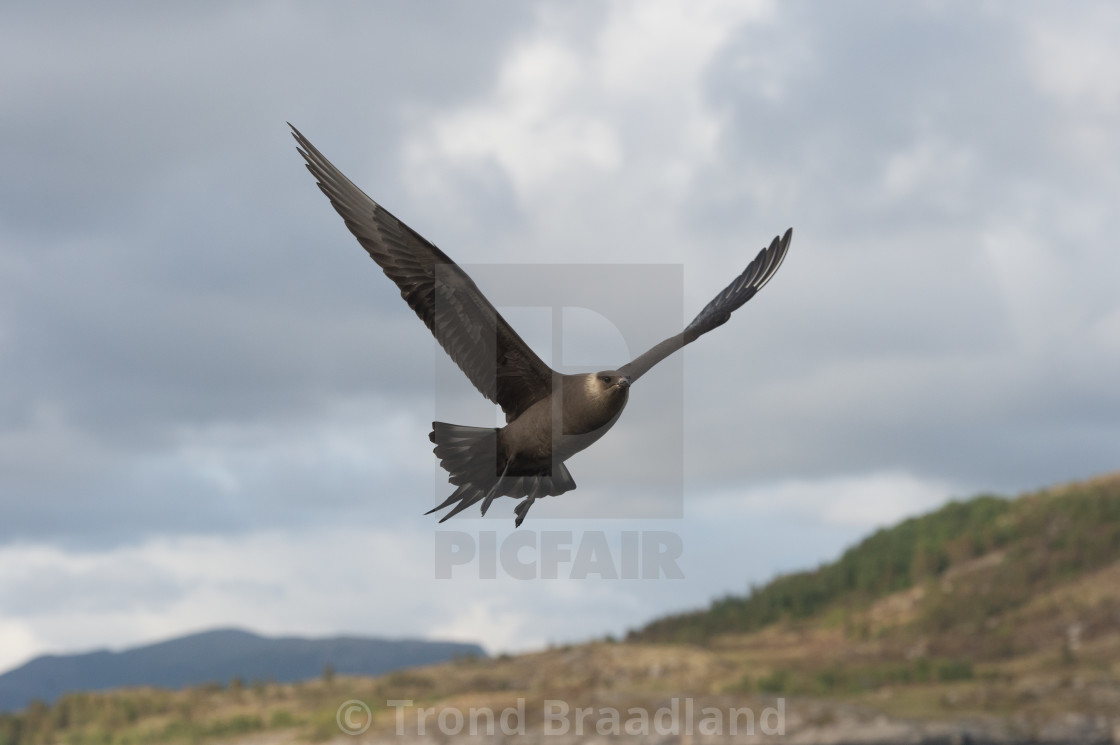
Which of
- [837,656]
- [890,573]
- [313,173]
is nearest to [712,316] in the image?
[313,173]

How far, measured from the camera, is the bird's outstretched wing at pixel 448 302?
745cm

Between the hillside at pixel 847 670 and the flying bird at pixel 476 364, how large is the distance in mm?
23426

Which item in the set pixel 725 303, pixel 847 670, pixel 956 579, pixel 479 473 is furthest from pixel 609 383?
pixel 956 579

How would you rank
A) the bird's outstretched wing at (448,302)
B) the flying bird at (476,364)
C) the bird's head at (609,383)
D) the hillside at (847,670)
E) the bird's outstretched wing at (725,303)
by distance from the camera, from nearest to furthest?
the bird's head at (609,383)
the flying bird at (476,364)
the bird's outstretched wing at (448,302)
the bird's outstretched wing at (725,303)
the hillside at (847,670)

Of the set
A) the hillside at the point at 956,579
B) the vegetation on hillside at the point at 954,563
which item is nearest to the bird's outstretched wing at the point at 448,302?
the hillside at the point at 956,579

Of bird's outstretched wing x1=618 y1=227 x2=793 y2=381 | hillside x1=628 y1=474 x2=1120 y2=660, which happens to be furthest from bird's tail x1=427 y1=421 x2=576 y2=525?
hillside x1=628 y1=474 x2=1120 y2=660

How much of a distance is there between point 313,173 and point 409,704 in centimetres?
2866

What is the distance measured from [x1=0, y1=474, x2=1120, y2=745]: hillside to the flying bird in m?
23.4

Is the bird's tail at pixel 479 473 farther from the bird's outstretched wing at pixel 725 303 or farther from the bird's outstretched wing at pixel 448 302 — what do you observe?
the bird's outstretched wing at pixel 725 303

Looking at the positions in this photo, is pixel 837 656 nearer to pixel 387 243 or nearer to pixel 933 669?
pixel 933 669

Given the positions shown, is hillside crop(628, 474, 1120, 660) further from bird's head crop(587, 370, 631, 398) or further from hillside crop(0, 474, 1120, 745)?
bird's head crop(587, 370, 631, 398)

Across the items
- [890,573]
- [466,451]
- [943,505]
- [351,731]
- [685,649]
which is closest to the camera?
[466,451]

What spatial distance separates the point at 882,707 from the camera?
30016 millimetres

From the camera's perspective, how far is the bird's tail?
23.5ft
